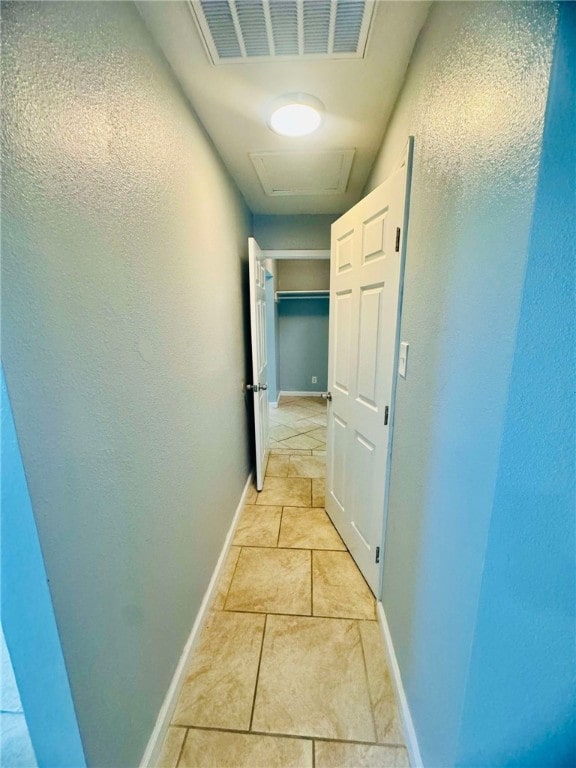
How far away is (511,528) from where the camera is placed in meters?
0.60

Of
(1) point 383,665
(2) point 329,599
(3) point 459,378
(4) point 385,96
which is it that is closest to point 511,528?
(3) point 459,378

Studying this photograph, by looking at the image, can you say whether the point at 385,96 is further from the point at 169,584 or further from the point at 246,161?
the point at 169,584

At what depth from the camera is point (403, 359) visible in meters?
1.16

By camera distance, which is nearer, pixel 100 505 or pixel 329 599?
pixel 100 505

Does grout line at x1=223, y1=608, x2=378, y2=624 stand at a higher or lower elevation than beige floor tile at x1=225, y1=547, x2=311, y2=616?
lower

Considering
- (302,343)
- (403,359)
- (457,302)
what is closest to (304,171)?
(403,359)

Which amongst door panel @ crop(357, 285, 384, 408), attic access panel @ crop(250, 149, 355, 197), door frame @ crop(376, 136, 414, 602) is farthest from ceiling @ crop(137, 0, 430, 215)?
door panel @ crop(357, 285, 384, 408)

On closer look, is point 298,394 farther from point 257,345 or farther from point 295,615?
point 295,615

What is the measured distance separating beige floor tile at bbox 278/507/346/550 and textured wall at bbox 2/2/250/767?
78cm

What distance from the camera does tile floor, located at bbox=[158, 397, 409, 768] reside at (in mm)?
1001

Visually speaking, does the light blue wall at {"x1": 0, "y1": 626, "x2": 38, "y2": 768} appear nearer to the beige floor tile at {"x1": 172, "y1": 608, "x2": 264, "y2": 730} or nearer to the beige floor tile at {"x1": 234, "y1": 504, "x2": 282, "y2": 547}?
the beige floor tile at {"x1": 172, "y1": 608, "x2": 264, "y2": 730}

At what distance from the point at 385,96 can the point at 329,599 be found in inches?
93.7

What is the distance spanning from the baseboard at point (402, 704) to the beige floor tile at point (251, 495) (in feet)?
4.05

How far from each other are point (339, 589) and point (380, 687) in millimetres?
443
